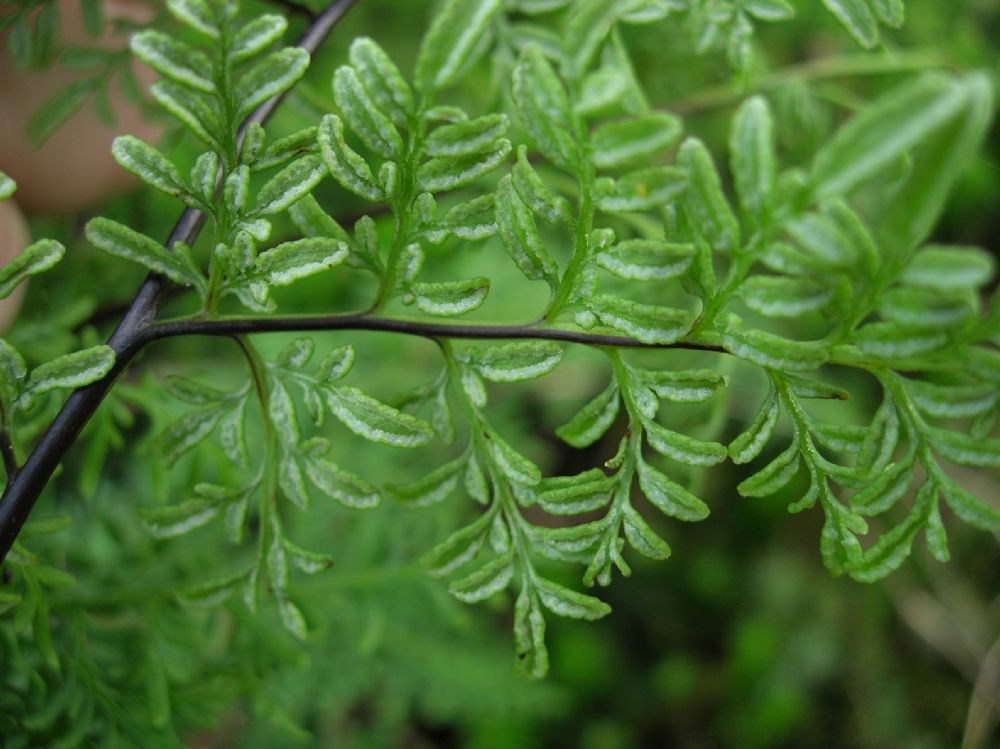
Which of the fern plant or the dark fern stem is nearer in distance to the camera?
the fern plant

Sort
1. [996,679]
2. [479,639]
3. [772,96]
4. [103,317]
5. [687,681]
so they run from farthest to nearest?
[687,681] → [996,679] → [479,639] → [772,96] → [103,317]

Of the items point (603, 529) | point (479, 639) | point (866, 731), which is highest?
point (603, 529)

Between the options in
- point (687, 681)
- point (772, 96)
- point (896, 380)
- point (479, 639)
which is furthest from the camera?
point (687, 681)

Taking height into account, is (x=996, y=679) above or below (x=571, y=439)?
below

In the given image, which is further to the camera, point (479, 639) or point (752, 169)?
point (479, 639)

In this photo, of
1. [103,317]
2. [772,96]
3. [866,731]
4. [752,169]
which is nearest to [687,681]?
[866,731]

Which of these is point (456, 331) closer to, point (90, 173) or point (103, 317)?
point (103, 317)

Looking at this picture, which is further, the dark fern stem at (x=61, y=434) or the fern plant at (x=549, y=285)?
the dark fern stem at (x=61, y=434)
